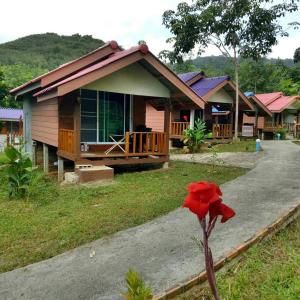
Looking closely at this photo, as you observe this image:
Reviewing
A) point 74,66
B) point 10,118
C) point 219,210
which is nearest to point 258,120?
point 74,66

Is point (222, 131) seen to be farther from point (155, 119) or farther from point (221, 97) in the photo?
point (155, 119)

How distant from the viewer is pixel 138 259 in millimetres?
3885

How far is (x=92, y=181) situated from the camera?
29.0 feet

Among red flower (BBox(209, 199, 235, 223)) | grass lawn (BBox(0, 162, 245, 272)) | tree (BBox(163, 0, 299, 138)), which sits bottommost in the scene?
grass lawn (BBox(0, 162, 245, 272))

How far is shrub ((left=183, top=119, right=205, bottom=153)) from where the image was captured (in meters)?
15.6

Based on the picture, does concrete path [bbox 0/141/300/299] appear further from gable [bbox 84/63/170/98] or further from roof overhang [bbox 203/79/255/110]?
roof overhang [bbox 203/79/255/110]

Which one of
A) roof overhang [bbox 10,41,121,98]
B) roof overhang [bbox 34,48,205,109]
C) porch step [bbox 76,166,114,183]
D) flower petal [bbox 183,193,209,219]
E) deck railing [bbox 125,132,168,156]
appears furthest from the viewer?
roof overhang [bbox 10,41,121,98]

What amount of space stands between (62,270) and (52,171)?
943 cm

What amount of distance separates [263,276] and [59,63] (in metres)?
64.4

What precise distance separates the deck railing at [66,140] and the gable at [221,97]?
12460mm

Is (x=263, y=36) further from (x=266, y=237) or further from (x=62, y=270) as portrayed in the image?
(x=62, y=270)

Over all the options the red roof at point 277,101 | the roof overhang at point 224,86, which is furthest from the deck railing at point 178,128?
the red roof at point 277,101

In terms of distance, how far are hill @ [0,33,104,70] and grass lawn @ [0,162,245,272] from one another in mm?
59162

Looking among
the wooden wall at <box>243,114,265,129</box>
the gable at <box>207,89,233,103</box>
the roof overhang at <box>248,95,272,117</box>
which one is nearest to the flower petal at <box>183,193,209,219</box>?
the gable at <box>207,89,233,103</box>
